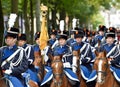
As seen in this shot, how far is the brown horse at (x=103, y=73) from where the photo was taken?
1120 cm

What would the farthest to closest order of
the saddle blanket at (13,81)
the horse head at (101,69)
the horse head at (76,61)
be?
1. the horse head at (76,61)
2. the horse head at (101,69)
3. the saddle blanket at (13,81)

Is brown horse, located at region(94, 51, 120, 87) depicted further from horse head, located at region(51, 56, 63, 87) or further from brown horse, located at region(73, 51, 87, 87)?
brown horse, located at region(73, 51, 87, 87)

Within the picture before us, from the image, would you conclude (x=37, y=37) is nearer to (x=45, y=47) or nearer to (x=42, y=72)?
(x=45, y=47)

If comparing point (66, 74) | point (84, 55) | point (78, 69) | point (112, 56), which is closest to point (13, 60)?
point (66, 74)

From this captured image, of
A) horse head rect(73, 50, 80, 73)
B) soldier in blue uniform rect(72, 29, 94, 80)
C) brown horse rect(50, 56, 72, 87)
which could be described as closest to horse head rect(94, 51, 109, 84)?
brown horse rect(50, 56, 72, 87)

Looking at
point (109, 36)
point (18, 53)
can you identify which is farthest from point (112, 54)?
point (18, 53)

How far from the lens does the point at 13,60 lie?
10352 mm

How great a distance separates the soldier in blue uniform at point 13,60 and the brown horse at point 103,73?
1946mm

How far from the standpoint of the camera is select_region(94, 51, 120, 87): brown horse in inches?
441

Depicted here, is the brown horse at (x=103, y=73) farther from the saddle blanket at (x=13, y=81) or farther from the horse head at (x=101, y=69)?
the saddle blanket at (x=13, y=81)

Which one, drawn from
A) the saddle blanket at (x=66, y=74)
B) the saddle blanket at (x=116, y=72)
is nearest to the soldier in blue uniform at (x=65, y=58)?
the saddle blanket at (x=66, y=74)

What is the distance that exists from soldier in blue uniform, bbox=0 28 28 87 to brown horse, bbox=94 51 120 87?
1946 millimetres

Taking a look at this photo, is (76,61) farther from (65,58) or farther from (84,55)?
(84,55)

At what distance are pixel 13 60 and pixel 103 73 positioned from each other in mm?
2310
